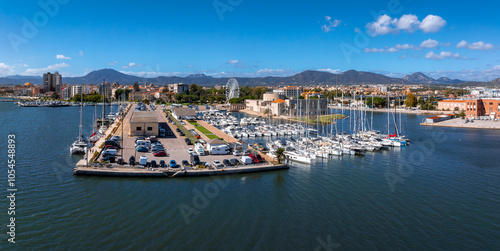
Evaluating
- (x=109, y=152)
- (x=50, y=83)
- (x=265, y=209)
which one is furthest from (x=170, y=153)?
(x=50, y=83)

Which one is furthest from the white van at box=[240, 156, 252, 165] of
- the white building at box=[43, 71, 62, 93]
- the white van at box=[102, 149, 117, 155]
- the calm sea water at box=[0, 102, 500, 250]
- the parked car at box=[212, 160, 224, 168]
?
the white building at box=[43, 71, 62, 93]

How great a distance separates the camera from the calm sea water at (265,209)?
9.48 meters

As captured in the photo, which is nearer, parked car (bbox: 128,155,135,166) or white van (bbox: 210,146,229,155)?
parked car (bbox: 128,155,135,166)

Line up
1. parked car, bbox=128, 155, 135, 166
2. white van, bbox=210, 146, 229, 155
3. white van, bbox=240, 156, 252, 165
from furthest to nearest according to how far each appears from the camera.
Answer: white van, bbox=210, 146, 229, 155 < white van, bbox=240, 156, 252, 165 < parked car, bbox=128, 155, 135, 166

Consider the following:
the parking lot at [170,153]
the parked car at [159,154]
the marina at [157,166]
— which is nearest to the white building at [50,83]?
the parking lot at [170,153]

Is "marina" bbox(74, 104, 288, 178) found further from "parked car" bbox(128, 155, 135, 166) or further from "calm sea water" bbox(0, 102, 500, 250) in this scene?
"calm sea water" bbox(0, 102, 500, 250)

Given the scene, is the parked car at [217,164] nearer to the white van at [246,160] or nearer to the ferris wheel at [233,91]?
the white van at [246,160]

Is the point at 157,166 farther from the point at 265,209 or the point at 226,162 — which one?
the point at 265,209

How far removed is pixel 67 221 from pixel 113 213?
1321mm

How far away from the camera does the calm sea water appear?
948cm

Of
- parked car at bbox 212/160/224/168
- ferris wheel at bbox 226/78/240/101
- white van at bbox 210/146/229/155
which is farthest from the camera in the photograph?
ferris wheel at bbox 226/78/240/101

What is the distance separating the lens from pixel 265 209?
469 inches

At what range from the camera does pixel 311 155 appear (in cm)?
2030

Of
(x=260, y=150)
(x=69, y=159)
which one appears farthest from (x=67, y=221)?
(x=260, y=150)
